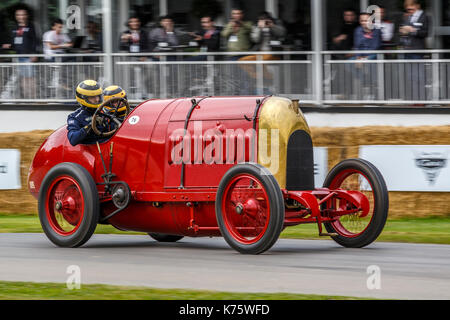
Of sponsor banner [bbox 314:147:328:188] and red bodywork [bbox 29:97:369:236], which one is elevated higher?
red bodywork [bbox 29:97:369:236]

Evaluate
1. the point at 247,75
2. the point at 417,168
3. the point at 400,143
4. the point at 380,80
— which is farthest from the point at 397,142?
the point at 247,75

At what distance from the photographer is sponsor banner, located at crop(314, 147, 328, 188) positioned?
1438cm

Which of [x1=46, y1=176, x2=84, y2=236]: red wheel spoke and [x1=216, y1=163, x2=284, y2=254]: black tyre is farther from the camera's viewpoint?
[x1=46, y1=176, x2=84, y2=236]: red wheel spoke

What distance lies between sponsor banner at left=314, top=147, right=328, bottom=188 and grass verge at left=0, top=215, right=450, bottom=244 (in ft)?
3.72

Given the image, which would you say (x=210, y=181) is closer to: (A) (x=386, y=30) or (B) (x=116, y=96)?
(B) (x=116, y=96)

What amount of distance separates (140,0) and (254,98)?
11.9 m

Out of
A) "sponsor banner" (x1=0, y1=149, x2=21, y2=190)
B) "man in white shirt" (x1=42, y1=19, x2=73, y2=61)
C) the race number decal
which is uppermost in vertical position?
"man in white shirt" (x1=42, y1=19, x2=73, y2=61)

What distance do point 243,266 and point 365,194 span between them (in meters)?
2.20

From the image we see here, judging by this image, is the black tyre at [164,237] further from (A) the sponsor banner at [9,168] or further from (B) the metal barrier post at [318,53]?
(B) the metal barrier post at [318,53]

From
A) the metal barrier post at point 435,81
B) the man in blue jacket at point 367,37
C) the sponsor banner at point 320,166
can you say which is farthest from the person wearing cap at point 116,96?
the metal barrier post at point 435,81

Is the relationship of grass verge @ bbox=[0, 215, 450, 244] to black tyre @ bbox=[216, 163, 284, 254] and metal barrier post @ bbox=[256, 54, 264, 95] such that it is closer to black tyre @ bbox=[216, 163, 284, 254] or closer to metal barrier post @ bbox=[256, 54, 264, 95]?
black tyre @ bbox=[216, 163, 284, 254]

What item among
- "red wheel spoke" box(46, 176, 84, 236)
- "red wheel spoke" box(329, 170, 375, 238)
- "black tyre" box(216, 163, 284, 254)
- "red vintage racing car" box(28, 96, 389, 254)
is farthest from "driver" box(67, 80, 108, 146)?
"red wheel spoke" box(329, 170, 375, 238)

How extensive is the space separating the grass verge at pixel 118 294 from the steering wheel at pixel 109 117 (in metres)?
3.14

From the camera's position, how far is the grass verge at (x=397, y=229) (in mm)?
11492
